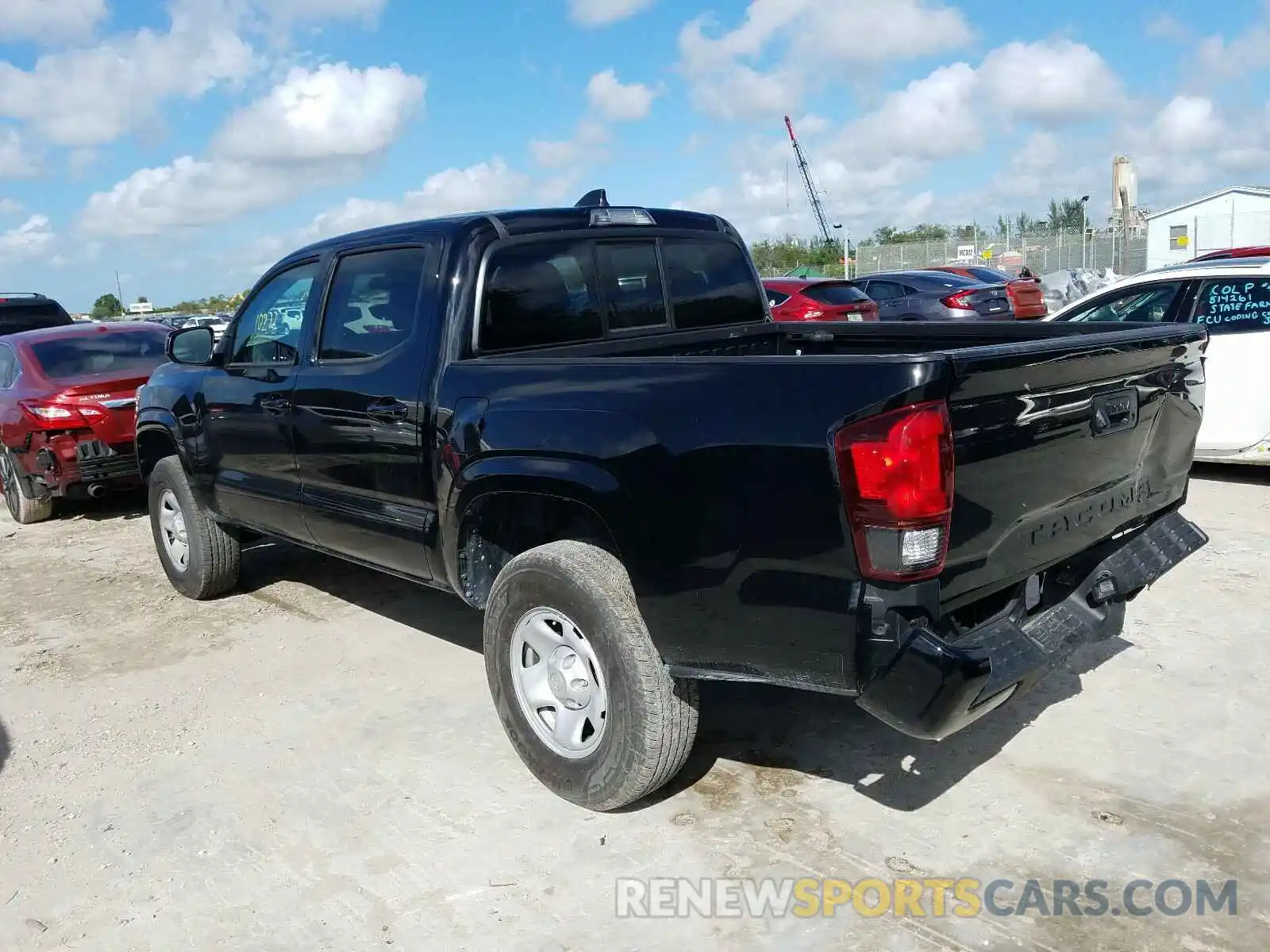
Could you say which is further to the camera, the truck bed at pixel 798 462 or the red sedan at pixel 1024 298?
the red sedan at pixel 1024 298

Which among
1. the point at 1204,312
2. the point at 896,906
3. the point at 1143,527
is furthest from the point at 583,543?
the point at 1204,312

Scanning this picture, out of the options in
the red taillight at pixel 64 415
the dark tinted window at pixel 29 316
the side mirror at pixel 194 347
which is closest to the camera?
the side mirror at pixel 194 347

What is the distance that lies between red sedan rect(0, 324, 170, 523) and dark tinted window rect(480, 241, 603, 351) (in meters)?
4.93

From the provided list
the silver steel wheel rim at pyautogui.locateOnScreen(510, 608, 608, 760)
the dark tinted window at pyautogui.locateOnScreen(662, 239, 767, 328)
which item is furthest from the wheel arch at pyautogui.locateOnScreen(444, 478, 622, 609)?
the dark tinted window at pyautogui.locateOnScreen(662, 239, 767, 328)

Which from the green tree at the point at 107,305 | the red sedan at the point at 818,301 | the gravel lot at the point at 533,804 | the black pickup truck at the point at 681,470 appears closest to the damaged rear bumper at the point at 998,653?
the black pickup truck at the point at 681,470

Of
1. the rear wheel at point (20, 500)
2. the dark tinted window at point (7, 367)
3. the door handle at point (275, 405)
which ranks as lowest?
the rear wheel at point (20, 500)

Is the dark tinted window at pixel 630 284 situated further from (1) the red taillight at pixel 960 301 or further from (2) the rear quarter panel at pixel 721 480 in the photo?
(1) the red taillight at pixel 960 301

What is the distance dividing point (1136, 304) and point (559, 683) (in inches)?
247

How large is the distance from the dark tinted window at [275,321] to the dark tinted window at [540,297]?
122cm

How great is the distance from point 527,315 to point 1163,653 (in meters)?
3.08

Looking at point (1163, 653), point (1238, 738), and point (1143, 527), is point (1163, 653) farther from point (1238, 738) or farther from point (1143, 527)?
point (1143, 527)

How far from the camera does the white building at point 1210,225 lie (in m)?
34.0

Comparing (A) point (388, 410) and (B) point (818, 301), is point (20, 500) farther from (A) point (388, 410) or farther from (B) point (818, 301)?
(B) point (818, 301)

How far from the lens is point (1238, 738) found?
374 cm
